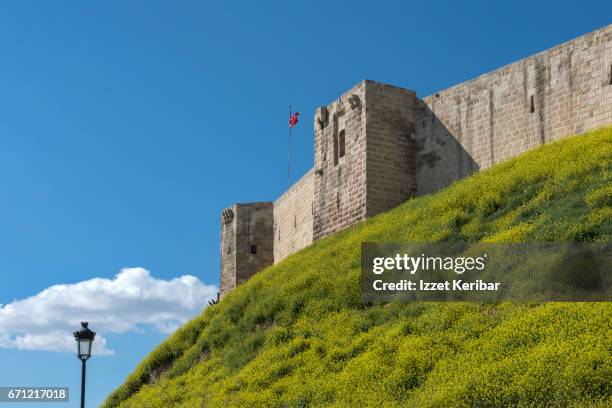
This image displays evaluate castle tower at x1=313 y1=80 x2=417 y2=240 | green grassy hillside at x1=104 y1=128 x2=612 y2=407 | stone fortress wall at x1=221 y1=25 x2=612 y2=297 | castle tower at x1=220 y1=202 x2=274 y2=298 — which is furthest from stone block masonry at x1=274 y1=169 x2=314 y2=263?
green grassy hillside at x1=104 y1=128 x2=612 y2=407

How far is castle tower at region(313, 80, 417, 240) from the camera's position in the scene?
69.5 feet

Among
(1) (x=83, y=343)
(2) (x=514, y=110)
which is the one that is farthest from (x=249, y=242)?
(1) (x=83, y=343)

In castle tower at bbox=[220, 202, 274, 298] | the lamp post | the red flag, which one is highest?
the red flag

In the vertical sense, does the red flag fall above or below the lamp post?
above

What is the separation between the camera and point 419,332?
449 inches

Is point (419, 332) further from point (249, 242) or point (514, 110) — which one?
point (249, 242)

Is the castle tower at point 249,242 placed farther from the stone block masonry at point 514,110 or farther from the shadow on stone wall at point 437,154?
the stone block masonry at point 514,110

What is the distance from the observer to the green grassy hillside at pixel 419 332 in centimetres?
894

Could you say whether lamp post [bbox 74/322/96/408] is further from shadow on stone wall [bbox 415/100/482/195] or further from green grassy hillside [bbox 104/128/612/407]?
shadow on stone wall [bbox 415/100/482/195]

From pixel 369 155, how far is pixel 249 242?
11.6 metres

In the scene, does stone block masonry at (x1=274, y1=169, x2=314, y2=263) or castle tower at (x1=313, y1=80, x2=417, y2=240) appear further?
stone block masonry at (x1=274, y1=169, x2=314, y2=263)

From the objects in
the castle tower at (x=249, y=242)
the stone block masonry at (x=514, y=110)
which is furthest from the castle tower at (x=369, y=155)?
the castle tower at (x=249, y=242)

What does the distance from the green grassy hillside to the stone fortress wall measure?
1586mm

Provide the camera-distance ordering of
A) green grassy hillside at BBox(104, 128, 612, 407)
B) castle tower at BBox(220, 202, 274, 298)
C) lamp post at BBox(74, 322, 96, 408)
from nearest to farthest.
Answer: green grassy hillside at BBox(104, 128, 612, 407), lamp post at BBox(74, 322, 96, 408), castle tower at BBox(220, 202, 274, 298)
